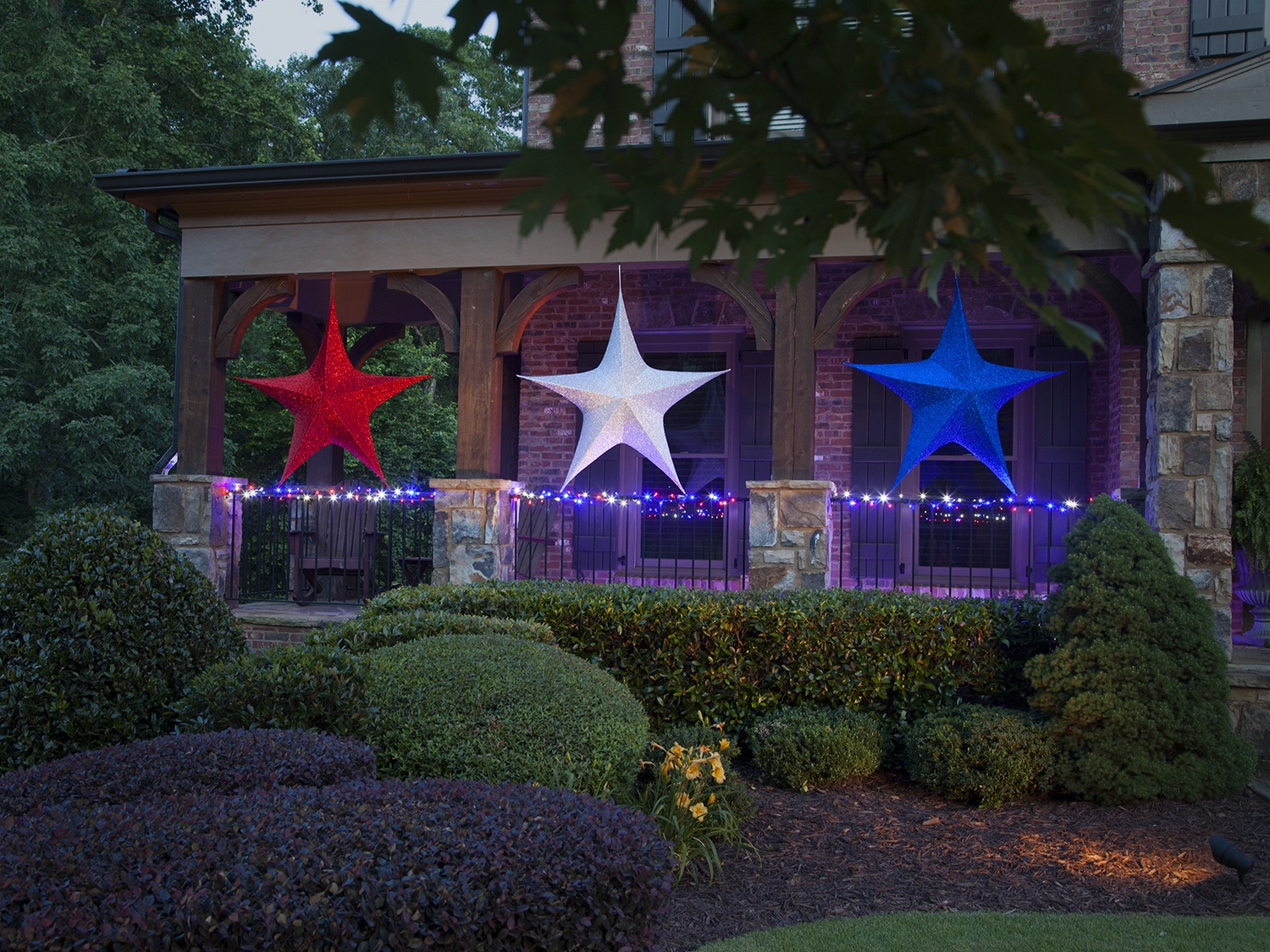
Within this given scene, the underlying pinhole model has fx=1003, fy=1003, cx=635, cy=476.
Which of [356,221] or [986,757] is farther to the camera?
[356,221]

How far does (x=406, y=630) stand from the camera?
549 centimetres

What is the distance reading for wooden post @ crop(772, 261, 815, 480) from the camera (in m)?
7.49

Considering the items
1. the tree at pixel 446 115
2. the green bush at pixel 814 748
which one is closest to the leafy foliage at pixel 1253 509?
the green bush at pixel 814 748

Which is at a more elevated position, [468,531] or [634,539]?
[468,531]

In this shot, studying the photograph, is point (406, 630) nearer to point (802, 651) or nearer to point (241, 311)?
point (802, 651)

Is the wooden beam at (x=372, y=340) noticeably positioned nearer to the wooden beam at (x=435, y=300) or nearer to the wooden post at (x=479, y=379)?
the wooden beam at (x=435, y=300)

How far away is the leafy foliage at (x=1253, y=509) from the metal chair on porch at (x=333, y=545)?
6.91m

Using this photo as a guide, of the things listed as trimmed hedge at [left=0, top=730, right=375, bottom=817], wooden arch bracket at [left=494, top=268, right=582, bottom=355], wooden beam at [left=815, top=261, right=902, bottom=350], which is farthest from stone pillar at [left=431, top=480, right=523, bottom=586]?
trimmed hedge at [left=0, top=730, right=375, bottom=817]

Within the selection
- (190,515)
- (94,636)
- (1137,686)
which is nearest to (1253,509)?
(1137,686)

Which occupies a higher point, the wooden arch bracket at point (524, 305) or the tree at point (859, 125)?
the wooden arch bracket at point (524, 305)

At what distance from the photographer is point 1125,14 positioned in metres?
9.24

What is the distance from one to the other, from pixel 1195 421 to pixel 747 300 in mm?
3113

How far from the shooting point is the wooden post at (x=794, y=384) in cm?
749

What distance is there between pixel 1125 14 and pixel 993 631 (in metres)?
6.48
